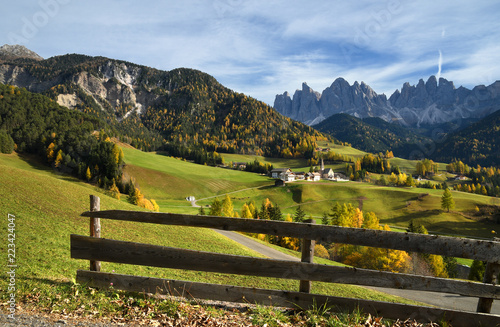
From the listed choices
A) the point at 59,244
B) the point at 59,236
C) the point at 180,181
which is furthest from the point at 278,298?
the point at 180,181

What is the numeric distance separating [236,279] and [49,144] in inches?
5060

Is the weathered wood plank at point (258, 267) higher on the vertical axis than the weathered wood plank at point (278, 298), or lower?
higher

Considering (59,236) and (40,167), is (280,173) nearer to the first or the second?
(40,167)

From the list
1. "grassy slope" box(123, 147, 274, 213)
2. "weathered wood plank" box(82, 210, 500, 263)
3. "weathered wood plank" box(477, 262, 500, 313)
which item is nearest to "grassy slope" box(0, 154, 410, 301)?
"weathered wood plank" box(82, 210, 500, 263)

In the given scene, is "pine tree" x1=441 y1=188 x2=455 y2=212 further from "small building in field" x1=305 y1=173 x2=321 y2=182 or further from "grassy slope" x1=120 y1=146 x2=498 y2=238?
"small building in field" x1=305 y1=173 x2=321 y2=182

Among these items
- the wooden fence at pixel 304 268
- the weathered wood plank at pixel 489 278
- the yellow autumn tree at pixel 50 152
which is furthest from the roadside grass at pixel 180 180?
the weathered wood plank at pixel 489 278

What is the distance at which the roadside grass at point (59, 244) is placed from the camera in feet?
23.2

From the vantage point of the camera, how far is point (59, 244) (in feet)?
44.1

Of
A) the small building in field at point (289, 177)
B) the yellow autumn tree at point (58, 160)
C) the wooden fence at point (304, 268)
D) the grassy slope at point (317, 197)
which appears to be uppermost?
the wooden fence at point (304, 268)

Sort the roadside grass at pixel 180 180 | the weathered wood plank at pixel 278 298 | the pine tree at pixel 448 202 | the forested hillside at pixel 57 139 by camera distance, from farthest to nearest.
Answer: the roadside grass at pixel 180 180
the forested hillside at pixel 57 139
the pine tree at pixel 448 202
the weathered wood plank at pixel 278 298

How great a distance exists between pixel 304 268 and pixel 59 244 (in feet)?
42.8

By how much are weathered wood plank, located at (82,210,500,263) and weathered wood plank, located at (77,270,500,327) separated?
1460 mm

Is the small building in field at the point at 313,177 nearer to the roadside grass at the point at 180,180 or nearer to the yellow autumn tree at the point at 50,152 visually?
the roadside grass at the point at 180,180

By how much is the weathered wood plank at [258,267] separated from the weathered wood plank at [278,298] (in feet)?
1.58
